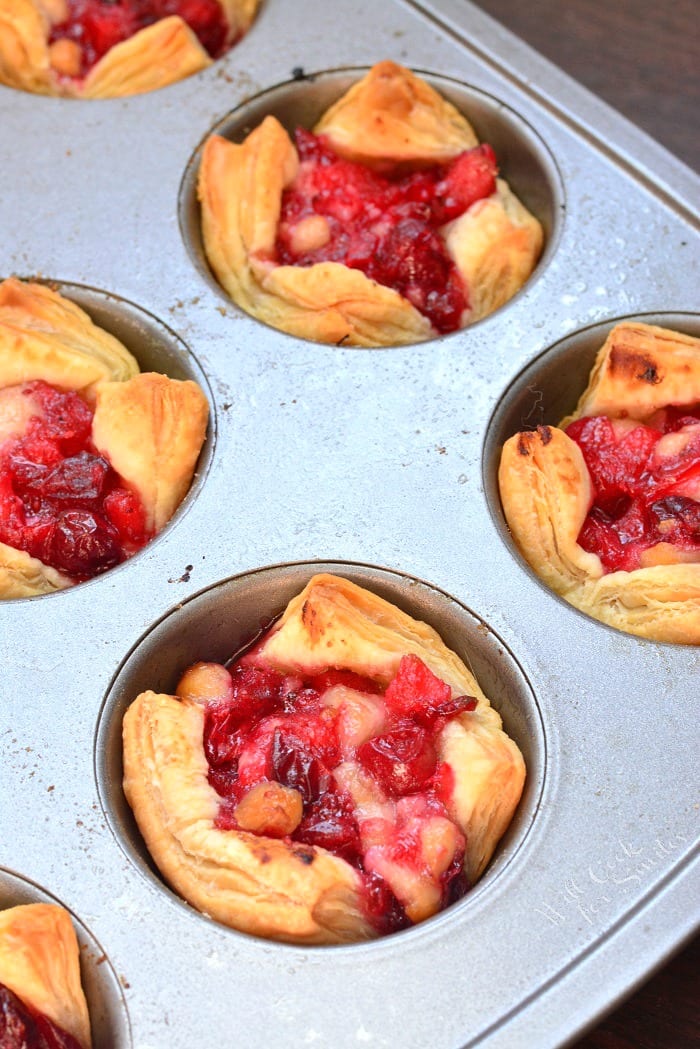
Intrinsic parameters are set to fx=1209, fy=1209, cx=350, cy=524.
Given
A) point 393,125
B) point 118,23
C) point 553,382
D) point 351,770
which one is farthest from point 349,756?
point 118,23

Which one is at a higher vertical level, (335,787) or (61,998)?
(335,787)

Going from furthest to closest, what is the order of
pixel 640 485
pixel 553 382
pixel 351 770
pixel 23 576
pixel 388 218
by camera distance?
pixel 388 218 → pixel 553 382 → pixel 640 485 → pixel 23 576 → pixel 351 770

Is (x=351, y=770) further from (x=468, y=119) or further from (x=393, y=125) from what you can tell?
(x=468, y=119)

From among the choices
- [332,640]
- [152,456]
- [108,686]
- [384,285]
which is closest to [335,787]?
[332,640]

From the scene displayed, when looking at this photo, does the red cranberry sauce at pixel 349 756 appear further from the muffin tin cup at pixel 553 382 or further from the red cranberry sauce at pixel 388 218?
the red cranberry sauce at pixel 388 218

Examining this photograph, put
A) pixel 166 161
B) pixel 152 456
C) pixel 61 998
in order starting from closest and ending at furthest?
pixel 61 998 → pixel 152 456 → pixel 166 161

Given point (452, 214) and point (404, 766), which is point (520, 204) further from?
point (404, 766)

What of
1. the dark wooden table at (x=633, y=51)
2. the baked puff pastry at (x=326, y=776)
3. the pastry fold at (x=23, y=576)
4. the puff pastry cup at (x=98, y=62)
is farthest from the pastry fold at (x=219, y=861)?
the dark wooden table at (x=633, y=51)
